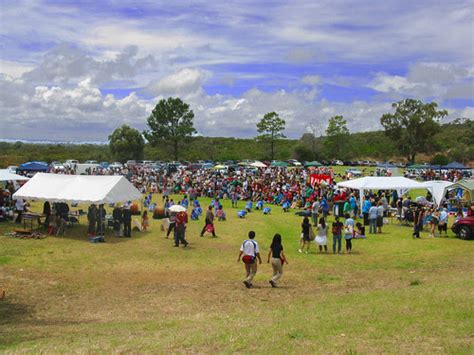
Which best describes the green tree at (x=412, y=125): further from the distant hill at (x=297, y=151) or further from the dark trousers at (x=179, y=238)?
the dark trousers at (x=179, y=238)

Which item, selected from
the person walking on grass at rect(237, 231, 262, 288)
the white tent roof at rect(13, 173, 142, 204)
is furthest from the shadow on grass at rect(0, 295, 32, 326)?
the white tent roof at rect(13, 173, 142, 204)

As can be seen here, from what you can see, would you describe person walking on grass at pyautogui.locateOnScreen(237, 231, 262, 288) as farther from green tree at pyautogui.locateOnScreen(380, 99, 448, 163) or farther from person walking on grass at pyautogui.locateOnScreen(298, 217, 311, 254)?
green tree at pyautogui.locateOnScreen(380, 99, 448, 163)

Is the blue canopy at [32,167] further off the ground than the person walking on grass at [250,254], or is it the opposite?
the blue canopy at [32,167]

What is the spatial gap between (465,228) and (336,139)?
7250 centimetres

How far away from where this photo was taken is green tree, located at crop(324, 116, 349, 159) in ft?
292

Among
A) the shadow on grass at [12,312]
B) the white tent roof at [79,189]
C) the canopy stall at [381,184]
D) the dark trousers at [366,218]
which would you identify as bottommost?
the shadow on grass at [12,312]

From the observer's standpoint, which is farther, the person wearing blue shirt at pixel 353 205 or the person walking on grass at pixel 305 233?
the person wearing blue shirt at pixel 353 205

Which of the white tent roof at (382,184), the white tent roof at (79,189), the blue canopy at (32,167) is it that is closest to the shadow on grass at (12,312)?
the white tent roof at (79,189)

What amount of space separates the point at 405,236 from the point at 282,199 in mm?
13296

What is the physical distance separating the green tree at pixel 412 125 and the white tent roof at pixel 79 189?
247ft

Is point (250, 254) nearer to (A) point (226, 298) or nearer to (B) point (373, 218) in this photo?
(A) point (226, 298)

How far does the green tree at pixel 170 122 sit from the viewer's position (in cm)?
8444

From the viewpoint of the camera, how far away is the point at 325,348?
249 inches

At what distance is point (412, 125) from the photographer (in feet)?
283
